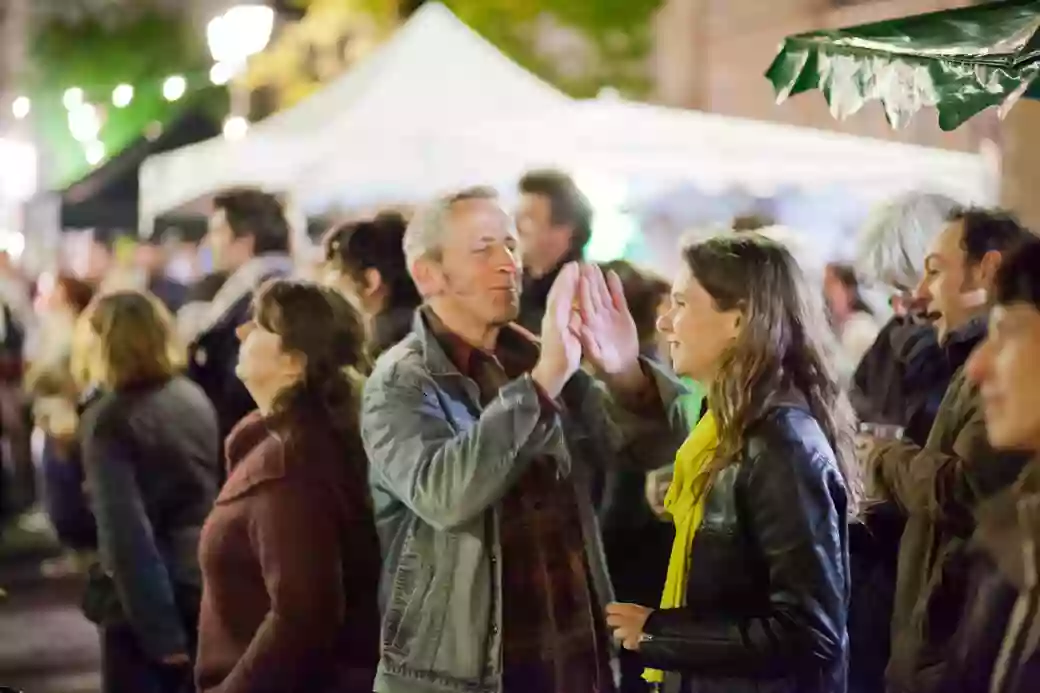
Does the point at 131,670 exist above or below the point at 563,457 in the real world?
below

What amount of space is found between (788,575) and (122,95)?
58.5 inches

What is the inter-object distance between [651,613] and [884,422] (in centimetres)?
50

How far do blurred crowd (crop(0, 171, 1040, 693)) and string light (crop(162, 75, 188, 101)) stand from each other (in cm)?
23

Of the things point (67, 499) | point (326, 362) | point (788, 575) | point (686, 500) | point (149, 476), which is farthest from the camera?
point (67, 499)

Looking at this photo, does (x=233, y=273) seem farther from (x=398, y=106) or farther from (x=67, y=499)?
(x=67, y=499)

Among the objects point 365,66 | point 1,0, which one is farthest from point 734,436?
point 1,0

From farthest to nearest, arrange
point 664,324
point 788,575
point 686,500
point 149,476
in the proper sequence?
point 149,476 < point 664,324 < point 686,500 < point 788,575

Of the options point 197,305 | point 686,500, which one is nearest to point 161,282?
point 197,305

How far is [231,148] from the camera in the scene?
2.17 metres

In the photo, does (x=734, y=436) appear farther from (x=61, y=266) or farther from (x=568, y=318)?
(x=61, y=266)

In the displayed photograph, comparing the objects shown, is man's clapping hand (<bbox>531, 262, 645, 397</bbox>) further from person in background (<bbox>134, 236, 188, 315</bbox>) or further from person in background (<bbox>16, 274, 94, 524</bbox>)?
person in background (<bbox>16, 274, 94, 524</bbox>)

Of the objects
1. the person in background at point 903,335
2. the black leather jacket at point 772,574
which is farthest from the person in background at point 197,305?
the person in background at point 903,335

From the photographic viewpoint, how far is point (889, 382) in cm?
198

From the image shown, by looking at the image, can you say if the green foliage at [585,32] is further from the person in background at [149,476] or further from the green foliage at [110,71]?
the person in background at [149,476]
